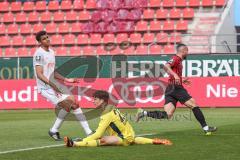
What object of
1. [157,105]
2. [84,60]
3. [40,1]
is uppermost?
[40,1]

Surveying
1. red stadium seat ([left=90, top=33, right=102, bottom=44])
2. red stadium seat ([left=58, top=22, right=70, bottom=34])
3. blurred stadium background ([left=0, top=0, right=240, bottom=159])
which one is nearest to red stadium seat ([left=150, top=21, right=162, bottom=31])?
blurred stadium background ([left=0, top=0, right=240, bottom=159])

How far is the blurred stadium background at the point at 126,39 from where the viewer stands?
26234mm

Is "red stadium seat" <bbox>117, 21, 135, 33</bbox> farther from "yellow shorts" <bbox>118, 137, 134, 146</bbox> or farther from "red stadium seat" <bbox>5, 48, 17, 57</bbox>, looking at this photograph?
"yellow shorts" <bbox>118, 137, 134, 146</bbox>

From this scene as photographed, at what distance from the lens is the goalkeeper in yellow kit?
35.3 ft

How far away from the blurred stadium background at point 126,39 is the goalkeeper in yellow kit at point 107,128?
12.8m

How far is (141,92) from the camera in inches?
1008

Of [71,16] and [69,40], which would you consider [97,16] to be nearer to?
[71,16]

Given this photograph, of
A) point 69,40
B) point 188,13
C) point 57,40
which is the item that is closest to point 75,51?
point 69,40

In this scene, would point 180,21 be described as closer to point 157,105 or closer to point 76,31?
point 76,31

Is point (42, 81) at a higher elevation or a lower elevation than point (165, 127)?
higher

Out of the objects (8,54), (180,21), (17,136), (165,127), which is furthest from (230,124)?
(8,54)

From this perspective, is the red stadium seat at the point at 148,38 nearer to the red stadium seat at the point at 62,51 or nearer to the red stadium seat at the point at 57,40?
the red stadium seat at the point at 62,51

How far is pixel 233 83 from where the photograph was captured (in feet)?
84.0

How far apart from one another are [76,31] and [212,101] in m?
10.7
